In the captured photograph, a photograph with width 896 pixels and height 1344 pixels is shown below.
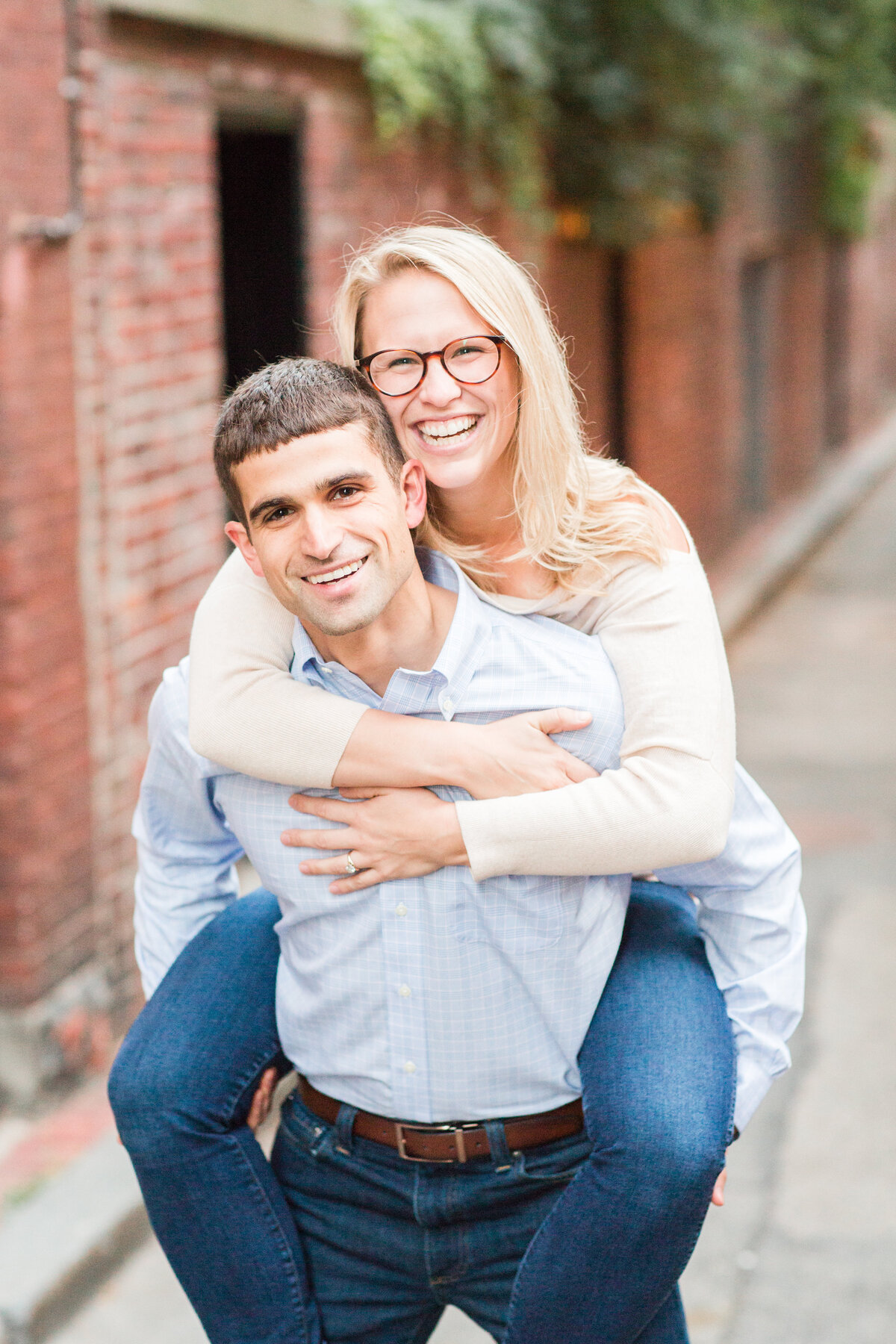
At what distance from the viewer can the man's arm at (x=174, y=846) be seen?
2.23 meters

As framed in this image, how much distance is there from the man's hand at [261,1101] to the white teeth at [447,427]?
36.6 inches

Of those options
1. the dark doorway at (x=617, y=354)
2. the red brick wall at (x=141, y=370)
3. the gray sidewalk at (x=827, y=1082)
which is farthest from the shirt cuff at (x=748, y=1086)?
the dark doorway at (x=617, y=354)

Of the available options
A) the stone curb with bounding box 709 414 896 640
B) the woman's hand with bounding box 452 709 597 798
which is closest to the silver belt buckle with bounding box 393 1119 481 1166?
the woman's hand with bounding box 452 709 597 798

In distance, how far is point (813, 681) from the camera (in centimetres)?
961

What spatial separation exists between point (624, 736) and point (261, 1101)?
2.43ft

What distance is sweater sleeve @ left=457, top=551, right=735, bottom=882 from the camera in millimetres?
1981

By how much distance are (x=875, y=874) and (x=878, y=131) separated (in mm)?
13567

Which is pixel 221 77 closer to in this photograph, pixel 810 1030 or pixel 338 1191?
pixel 810 1030

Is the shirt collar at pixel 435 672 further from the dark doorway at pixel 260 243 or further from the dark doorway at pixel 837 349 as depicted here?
the dark doorway at pixel 837 349

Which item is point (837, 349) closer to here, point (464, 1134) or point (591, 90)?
point (591, 90)


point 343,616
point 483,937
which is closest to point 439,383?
point 343,616

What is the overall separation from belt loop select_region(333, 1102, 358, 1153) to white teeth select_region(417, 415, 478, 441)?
3.05 feet

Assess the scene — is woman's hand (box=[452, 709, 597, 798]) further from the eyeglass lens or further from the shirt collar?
the eyeglass lens

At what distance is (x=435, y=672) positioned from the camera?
208 centimetres
